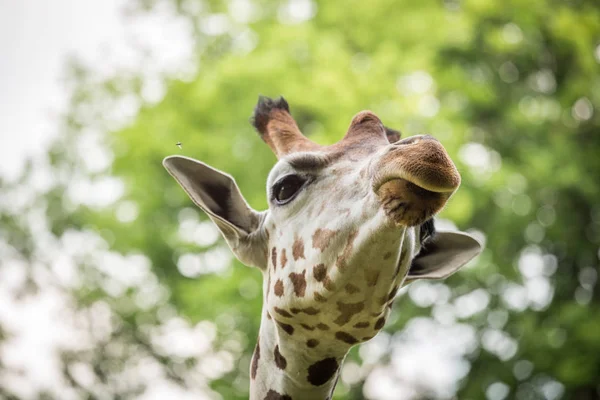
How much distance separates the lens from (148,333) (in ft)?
28.9

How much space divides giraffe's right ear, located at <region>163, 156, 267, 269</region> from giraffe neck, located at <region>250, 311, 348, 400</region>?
0.71ft

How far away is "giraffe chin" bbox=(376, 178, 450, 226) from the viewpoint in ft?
4.04

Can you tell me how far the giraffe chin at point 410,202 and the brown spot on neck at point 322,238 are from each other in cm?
23

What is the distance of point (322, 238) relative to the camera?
1.50 metres

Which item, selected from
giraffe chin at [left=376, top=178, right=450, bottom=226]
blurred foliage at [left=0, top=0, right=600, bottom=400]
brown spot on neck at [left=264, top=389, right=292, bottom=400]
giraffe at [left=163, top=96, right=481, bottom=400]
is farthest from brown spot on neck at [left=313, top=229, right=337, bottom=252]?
blurred foliage at [left=0, top=0, right=600, bottom=400]

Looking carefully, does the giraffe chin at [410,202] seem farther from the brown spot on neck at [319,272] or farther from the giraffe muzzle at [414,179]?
the brown spot on neck at [319,272]

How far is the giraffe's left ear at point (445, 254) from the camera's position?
1.92 metres

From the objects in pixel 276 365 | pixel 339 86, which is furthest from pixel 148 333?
pixel 276 365

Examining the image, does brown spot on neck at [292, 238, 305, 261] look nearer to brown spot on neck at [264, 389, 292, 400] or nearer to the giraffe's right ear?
the giraffe's right ear

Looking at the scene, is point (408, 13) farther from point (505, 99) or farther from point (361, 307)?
point (361, 307)

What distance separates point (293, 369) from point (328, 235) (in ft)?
1.40

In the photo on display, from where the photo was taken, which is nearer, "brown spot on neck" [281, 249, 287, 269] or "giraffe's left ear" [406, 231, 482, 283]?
"brown spot on neck" [281, 249, 287, 269]

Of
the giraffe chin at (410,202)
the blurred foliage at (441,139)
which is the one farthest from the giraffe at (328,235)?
the blurred foliage at (441,139)

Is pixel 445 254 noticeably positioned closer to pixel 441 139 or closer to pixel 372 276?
pixel 372 276
